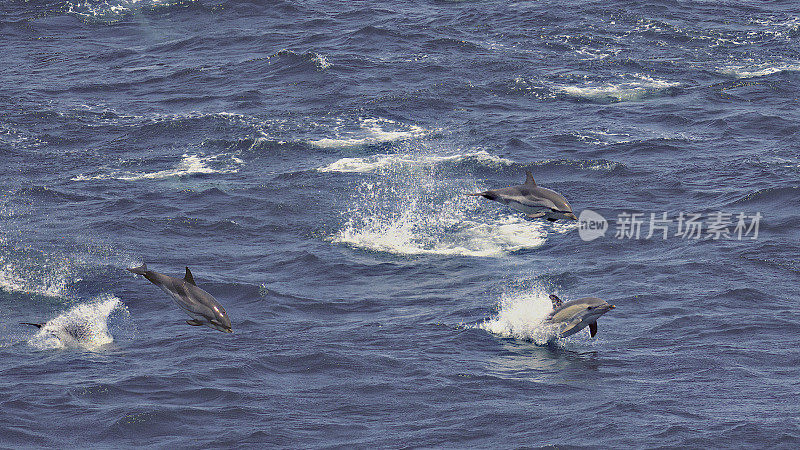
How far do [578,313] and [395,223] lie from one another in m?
12.7

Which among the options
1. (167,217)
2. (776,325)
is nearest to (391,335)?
(776,325)

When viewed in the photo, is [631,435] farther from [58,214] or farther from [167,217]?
[58,214]

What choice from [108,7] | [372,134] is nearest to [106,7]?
[108,7]

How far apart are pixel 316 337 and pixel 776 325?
10924 mm

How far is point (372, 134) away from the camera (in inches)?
1684

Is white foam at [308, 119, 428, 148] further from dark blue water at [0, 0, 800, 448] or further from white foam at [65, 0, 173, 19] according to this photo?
white foam at [65, 0, 173, 19]

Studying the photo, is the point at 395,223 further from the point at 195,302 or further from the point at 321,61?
the point at 321,61

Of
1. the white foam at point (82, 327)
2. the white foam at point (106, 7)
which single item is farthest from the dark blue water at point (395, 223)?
the white foam at point (106, 7)

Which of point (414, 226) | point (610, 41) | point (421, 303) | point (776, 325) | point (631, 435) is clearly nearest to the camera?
point (631, 435)

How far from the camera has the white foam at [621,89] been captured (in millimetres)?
46031

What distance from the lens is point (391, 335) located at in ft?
88.4

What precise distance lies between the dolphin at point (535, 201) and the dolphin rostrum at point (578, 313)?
3837mm

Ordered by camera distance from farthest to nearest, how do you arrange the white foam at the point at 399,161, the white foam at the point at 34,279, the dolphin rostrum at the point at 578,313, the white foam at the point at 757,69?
the white foam at the point at 757,69 → the white foam at the point at 399,161 → the white foam at the point at 34,279 → the dolphin rostrum at the point at 578,313

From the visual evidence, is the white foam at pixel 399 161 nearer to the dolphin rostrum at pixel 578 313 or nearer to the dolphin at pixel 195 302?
the dolphin rostrum at pixel 578 313
